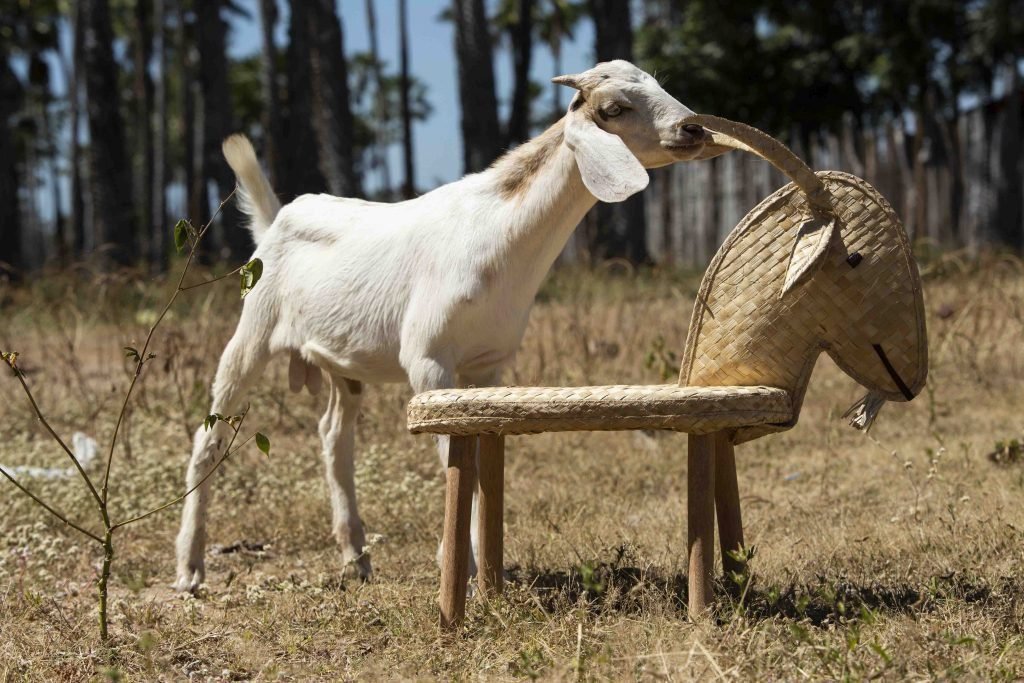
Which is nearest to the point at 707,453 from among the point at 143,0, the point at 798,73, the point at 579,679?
the point at 579,679

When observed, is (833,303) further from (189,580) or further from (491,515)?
(189,580)

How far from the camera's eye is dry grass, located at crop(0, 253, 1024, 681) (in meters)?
3.19

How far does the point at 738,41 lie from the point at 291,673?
1880 centimetres

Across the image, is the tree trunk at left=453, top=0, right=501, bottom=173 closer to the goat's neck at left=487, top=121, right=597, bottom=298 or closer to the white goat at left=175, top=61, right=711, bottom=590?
the white goat at left=175, top=61, right=711, bottom=590

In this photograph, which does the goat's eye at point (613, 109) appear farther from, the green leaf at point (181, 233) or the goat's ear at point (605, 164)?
the green leaf at point (181, 233)

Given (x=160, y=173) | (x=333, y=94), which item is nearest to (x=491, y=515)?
(x=333, y=94)

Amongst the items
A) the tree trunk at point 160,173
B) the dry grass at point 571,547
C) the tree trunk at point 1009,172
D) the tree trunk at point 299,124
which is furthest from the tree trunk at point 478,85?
the tree trunk at point 160,173

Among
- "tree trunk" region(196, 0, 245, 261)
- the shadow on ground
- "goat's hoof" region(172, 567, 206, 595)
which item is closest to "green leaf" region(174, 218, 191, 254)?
the shadow on ground

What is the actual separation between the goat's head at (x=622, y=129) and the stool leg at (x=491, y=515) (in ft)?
2.79

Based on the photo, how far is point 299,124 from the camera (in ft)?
54.0

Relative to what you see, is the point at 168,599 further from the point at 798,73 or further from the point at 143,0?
the point at 143,0

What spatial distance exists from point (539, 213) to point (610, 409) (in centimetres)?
103

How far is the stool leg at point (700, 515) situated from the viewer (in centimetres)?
328

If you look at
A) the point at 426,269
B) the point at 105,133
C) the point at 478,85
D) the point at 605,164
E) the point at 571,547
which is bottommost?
the point at 571,547
